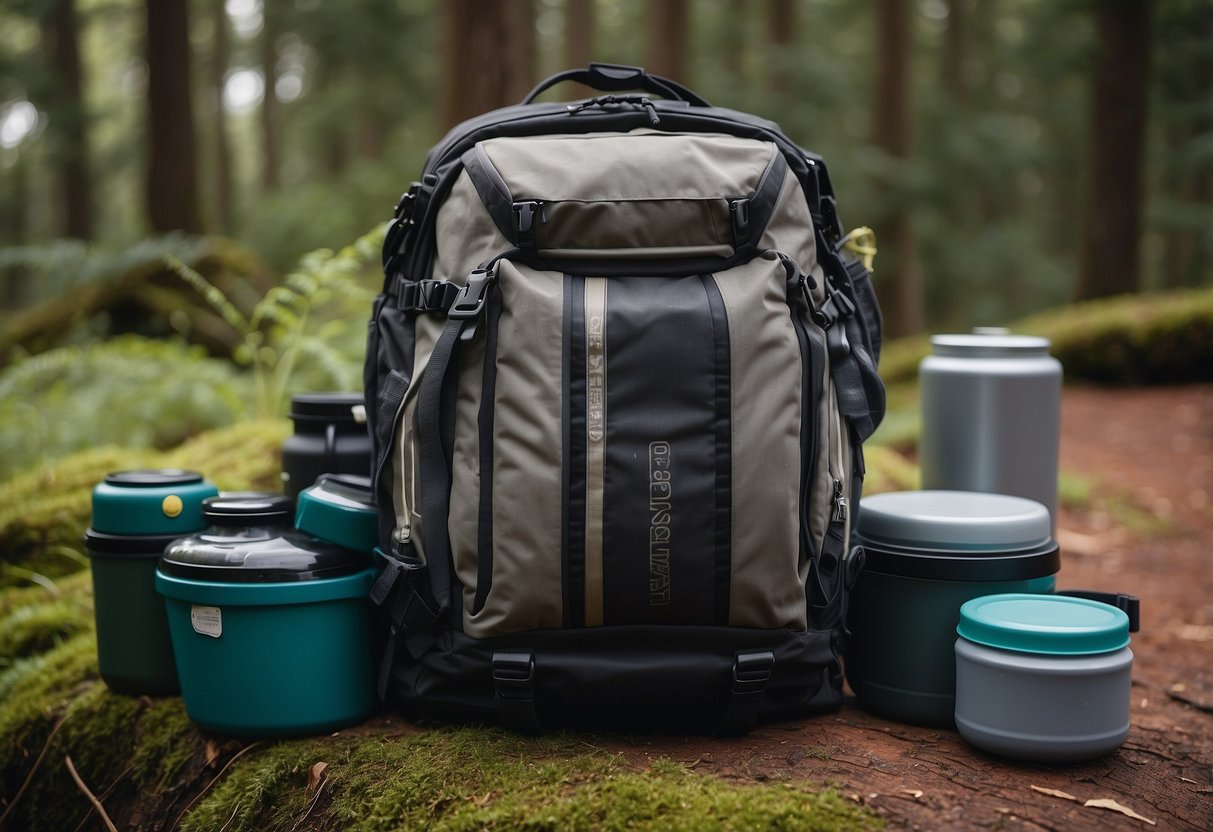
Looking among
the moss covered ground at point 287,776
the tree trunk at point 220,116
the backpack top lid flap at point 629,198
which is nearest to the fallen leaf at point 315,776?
the moss covered ground at point 287,776

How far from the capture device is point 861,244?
2.80 m

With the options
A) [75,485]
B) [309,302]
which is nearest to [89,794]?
[75,485]

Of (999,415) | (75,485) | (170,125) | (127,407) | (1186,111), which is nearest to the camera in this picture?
(999,415)

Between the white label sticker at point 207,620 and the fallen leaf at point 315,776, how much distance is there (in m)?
0.38

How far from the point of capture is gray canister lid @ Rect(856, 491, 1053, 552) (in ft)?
7.80

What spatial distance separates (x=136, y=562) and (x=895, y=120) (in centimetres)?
1187

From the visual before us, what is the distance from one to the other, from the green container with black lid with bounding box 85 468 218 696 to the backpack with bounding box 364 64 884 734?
0.67 m

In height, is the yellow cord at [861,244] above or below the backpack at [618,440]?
above

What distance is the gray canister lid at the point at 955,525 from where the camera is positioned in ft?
7.80

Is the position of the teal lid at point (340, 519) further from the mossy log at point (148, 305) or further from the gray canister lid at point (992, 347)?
the mossy log at point (148, 305)

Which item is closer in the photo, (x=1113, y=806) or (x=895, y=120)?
(x=1113, y=806)

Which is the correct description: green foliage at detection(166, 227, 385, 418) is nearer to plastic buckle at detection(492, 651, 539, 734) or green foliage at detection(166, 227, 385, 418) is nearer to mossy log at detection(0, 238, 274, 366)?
mossy log at detection(0, 238, 274, 366)

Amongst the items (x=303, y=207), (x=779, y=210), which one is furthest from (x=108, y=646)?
(x=303, y=207)

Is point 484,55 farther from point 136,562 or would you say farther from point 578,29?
point 578,29
